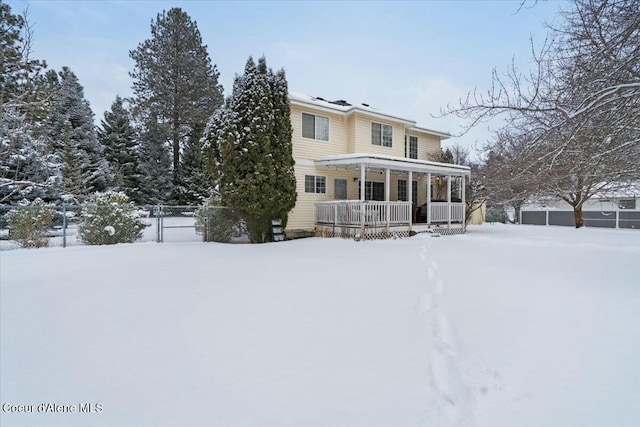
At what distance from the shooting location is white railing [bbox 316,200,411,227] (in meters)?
11.9

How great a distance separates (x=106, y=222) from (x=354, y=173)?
962 centimetres

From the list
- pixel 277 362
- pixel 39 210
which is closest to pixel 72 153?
pixel 39 210

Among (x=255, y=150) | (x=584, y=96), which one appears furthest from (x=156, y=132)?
(x=584, y=96)

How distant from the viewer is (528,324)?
362cm

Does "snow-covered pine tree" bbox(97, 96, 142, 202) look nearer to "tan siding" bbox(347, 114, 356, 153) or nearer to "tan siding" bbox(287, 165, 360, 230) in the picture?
"tan siding" bbox(287, 165, 360, 230)

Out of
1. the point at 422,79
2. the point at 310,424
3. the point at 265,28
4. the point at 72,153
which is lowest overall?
the point at 310,424

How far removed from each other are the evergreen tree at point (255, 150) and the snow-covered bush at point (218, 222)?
1.87ft

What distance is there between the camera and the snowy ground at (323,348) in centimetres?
224

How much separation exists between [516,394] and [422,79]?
14502 millimetres

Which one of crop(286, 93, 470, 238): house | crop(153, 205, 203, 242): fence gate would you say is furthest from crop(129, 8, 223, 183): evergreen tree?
crop(286, 93, 470, 238): house

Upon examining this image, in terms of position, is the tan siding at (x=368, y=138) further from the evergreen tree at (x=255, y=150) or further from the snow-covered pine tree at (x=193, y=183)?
the snow-covered pine tree at (x=193, y=183)

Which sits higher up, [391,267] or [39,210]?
[39,210]

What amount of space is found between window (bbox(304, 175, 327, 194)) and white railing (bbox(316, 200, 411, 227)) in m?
0.73

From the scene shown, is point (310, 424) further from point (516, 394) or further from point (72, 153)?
point (72, 153)
